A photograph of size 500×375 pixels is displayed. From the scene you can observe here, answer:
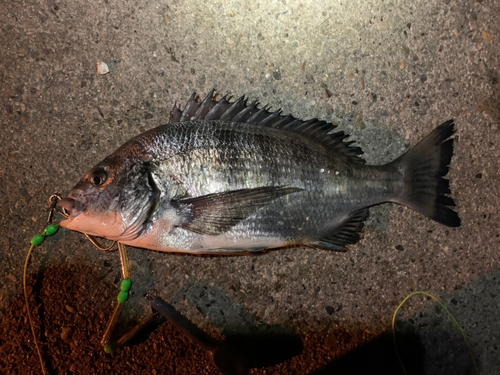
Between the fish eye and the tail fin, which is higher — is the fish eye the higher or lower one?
the higher one

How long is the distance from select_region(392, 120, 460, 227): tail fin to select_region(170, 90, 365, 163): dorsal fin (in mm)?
540

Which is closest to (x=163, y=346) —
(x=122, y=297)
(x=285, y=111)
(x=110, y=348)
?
(x=110, y=348)

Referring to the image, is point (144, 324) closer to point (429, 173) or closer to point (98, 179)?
point (98, 179)

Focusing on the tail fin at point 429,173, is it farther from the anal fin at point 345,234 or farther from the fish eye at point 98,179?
the fish eye at point 98,179

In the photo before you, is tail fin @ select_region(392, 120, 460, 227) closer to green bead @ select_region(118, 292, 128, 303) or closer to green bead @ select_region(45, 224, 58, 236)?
green bead @ select_region(118, 292, 128, 303)

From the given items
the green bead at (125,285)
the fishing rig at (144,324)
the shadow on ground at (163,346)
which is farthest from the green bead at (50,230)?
the green bead at (125,285)

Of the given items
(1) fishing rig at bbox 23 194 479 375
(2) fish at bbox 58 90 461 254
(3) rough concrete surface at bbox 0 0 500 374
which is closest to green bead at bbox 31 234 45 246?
(1) fishing rig at bbox 23 194 479 375

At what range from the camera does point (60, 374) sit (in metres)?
2.02

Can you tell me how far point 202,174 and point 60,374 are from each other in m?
1.73

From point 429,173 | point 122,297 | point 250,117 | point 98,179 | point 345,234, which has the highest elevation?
point 250,117

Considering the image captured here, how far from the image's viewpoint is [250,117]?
78.4 inches

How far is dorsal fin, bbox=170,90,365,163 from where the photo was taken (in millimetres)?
1967

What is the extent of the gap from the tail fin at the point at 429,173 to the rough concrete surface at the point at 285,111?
199 mm

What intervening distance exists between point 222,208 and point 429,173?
4.90ft
